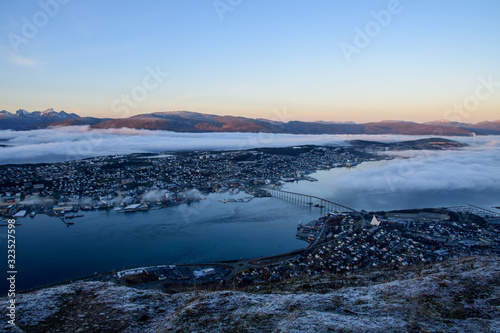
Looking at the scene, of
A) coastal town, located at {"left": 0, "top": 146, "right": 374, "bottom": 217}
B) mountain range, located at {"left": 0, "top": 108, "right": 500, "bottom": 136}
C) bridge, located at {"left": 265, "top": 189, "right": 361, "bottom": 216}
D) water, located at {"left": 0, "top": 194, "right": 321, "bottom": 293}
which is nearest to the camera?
water, located at {"left": 0, "top": 194, "right": 321, "bottom": 293}

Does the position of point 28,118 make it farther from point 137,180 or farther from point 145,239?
point 145,239

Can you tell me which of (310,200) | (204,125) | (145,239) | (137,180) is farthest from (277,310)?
(204,125)

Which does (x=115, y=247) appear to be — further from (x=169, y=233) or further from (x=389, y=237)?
(x=389, y=237)

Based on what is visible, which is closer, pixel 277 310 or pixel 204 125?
pixel 277 310

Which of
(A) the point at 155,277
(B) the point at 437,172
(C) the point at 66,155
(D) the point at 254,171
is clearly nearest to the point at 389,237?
(A) the point at 155,277

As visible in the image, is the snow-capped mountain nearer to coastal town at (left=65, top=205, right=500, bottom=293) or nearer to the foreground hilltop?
coastal town at (left=65, top=205, right=500, bottom=293)

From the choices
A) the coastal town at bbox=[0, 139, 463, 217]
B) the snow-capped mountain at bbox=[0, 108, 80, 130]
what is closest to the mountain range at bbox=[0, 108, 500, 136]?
the snow-capped mountain at bbox=[0, 108, 80, 130]

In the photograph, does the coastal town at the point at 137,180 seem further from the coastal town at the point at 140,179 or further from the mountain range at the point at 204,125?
the mountain range at the point at 204,125
